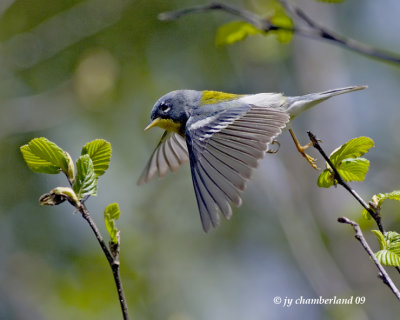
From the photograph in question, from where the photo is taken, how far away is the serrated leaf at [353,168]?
1.68m

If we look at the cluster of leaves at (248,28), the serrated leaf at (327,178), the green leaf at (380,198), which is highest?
the cluster of leaves at (248,28)

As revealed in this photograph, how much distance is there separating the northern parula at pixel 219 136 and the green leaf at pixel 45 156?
540mm

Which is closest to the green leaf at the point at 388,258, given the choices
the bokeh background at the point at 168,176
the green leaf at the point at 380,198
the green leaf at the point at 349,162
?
the green leaf at the point at 380,198

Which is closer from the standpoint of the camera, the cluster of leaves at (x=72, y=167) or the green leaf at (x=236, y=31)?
the cluster of leaves at (x=72, y=167)

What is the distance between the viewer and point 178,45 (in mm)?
5977

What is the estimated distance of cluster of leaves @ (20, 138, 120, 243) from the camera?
1441mm

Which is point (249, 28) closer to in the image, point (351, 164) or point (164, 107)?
point (351, 164)

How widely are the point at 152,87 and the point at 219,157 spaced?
3290 millimetres

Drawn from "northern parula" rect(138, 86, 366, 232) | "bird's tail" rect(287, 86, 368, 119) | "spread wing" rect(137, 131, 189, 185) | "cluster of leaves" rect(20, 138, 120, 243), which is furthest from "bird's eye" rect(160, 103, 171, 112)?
"cluster of leaves" rect(20, 138, 120, 243)

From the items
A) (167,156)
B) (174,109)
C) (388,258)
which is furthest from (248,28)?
(167,156)

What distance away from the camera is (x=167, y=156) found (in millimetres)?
3305

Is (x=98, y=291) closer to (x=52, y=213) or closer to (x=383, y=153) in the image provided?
(x=52, y=213)

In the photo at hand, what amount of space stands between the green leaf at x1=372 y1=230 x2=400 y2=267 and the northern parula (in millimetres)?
514

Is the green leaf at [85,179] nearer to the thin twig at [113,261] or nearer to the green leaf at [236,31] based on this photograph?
the thin twig at [113,261]
